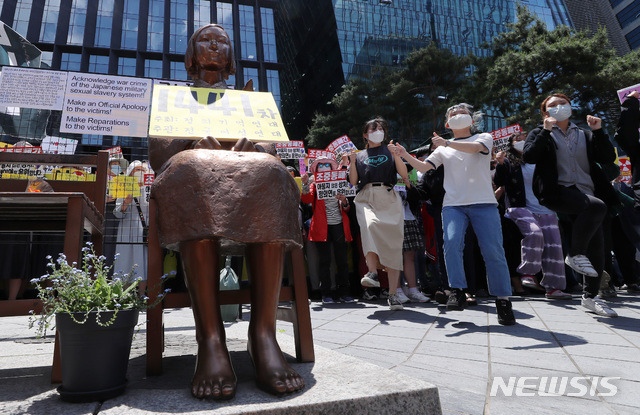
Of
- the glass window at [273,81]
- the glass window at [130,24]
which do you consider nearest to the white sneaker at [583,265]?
the glass window at [273,81]

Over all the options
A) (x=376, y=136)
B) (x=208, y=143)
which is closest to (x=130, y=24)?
(x=376, y=136)

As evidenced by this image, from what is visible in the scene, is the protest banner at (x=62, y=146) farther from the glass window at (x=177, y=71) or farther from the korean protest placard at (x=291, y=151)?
the glass window at (x=177, y=71)

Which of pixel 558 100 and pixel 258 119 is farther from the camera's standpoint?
pixel 558 100

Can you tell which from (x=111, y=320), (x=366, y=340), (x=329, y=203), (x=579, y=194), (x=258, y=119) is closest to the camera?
(x=111, y=320)

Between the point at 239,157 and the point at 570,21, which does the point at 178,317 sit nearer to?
the point at 239,157

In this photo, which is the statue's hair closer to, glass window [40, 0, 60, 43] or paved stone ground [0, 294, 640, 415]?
paved stone ground [0, 294, 640, 415]

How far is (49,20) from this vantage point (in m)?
33.2

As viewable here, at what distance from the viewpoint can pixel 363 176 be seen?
4531 millimetres

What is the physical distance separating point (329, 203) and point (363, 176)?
1.52 meters

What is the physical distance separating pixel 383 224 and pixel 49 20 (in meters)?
40.2

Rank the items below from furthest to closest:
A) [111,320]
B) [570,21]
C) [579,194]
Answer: [570,21], [579,194], [111,320]

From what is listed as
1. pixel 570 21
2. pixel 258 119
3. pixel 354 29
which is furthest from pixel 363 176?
pixel 570 21

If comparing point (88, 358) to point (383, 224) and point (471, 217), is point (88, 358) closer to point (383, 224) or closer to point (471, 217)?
point (471, 217)

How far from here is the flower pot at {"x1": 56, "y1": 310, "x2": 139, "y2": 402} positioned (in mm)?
1309
